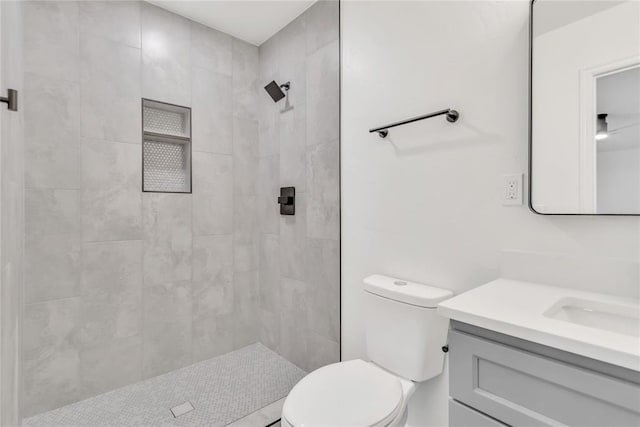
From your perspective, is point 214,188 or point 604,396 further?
point 214,188

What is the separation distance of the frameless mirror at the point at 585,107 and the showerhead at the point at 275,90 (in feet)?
5.03

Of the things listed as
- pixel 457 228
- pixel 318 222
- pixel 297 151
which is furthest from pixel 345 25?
pixel 457 228

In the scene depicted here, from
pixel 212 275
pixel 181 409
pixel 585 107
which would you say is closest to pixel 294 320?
pixel 212 275

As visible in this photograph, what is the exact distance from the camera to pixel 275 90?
2281mm

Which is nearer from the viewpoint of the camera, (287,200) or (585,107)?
(585,107)

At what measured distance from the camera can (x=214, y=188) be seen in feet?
7.52

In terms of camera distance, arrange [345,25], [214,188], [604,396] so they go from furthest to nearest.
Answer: [214,188]
[345,25]
[604,396]

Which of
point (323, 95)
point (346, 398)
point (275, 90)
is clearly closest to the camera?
point (346, 398)

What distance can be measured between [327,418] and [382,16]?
177 cm

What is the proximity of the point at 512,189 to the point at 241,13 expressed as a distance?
77.8 inches

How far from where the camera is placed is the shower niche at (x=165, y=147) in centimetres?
206

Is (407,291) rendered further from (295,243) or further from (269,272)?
(269,272)

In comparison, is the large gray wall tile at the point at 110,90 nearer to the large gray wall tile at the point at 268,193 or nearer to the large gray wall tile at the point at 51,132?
the large gray wall tile at the point at 51,132

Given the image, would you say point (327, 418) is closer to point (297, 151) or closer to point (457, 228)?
point (457, 228)
